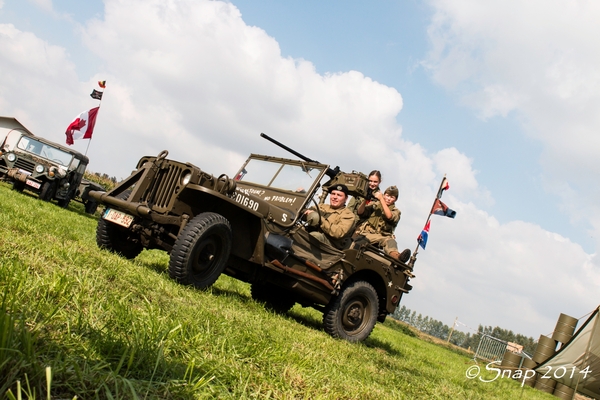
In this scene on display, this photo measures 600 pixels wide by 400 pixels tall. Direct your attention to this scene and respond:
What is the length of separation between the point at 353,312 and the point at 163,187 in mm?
2720

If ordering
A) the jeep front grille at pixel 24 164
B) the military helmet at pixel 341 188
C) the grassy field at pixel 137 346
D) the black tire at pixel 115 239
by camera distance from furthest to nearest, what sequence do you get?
1. the jeep front grille at pixel 24 164
2. the military helmet at pixel 341 188
3. the black tire at pixel 115 239
4. the grassy field at pixel 137 346

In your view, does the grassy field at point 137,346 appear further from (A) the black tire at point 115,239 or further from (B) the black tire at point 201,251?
(A) the black tire at point 115,239

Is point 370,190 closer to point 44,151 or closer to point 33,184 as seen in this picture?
point 33,184

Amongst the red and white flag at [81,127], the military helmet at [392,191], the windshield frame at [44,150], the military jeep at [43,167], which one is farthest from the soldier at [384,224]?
the red and white flag at [81,127]

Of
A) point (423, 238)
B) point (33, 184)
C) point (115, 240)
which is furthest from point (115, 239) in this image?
point (33, 184)

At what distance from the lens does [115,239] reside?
5504mm

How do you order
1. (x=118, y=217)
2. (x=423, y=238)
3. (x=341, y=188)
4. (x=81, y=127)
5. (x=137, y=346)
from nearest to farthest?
(x=137, y=346) → (x=118, y=217) → (x=341, y=188) → (x=423, y=238) → (x=81, y=127)

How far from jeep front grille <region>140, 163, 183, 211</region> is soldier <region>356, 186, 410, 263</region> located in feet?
8.80

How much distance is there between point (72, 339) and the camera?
191 centimetres

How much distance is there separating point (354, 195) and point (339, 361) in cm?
314

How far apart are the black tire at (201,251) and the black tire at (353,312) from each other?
157cm

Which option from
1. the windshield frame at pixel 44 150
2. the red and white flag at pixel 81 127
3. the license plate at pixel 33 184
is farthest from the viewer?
the red and white flag at pixel 81 127

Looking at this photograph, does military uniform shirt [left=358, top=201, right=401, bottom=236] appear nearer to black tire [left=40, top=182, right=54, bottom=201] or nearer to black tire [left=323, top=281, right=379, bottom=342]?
black tire [left=323, top=281, right=379, bottom=342]

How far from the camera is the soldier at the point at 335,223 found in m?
5.83
